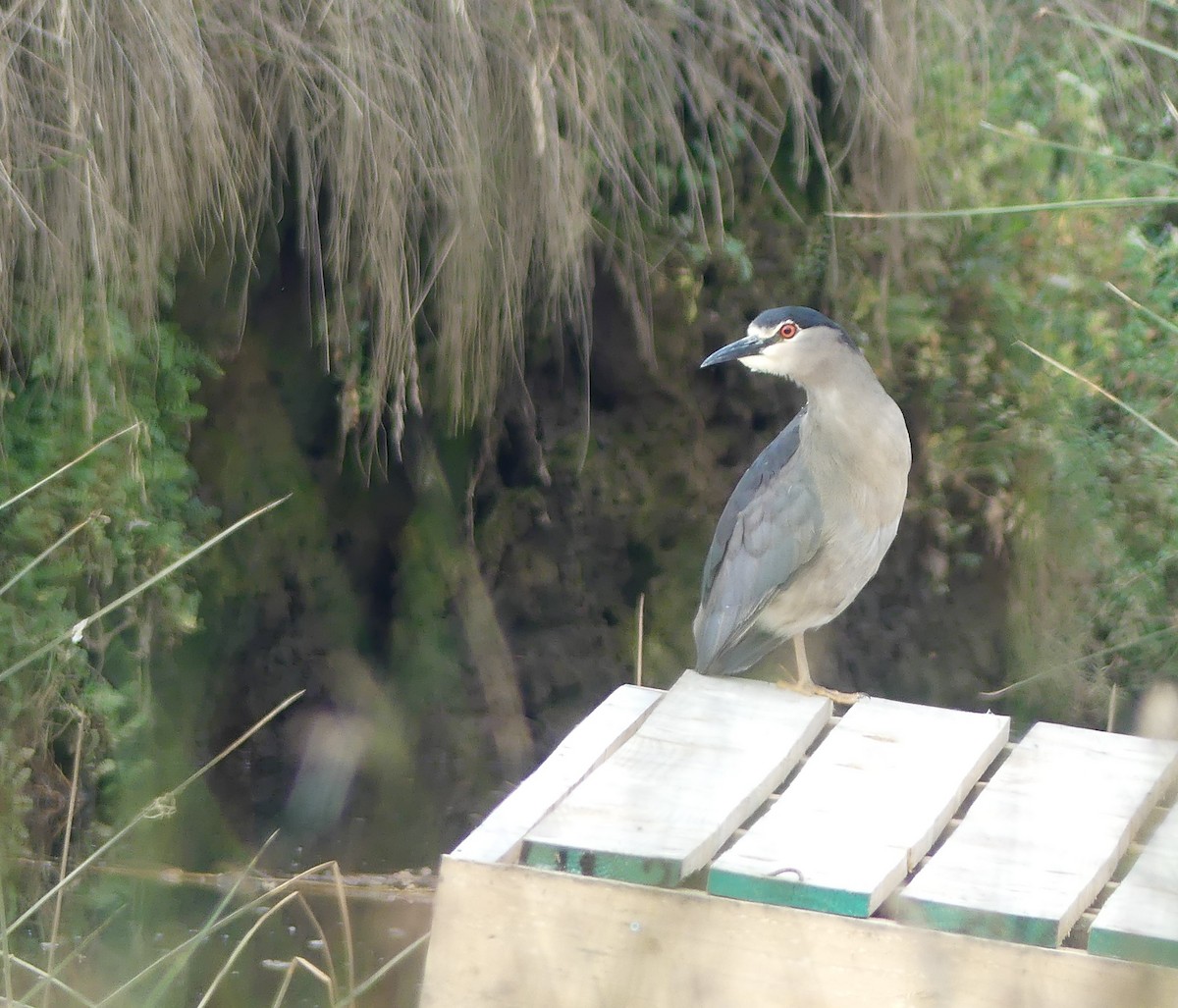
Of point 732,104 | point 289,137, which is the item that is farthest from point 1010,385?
point 289,137

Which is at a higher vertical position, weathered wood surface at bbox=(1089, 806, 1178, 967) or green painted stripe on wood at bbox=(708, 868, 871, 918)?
weathered wood surface at bbox=(1089, 806, 1178, 967)

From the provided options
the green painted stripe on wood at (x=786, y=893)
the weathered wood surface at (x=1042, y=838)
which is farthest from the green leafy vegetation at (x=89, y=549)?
the weathered wood surface at (x=1042, y=838)

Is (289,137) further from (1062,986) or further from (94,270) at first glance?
(1062,986)

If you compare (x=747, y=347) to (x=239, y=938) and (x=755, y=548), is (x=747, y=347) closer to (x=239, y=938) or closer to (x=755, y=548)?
(x=755, y=548)

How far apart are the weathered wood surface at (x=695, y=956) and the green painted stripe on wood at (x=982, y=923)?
0.9 inches

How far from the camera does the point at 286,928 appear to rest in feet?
13.4

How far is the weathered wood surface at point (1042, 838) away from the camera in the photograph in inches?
69.7

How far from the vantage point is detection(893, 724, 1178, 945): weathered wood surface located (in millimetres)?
1770

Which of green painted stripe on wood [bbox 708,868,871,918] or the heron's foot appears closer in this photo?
green painted stripe on wood [bbox 708,868,871,918]

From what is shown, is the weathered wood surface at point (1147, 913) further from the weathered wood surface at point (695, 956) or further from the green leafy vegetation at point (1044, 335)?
the green leafy vegetation at point (1044, 335)

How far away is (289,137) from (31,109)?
708 millimetres

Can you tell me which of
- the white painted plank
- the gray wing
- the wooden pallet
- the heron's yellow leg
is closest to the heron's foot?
the heron's yellow leg

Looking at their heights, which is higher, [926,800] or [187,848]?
[926,800]

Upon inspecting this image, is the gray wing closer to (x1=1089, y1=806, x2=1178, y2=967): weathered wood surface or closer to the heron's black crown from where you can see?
the heron's black crown
